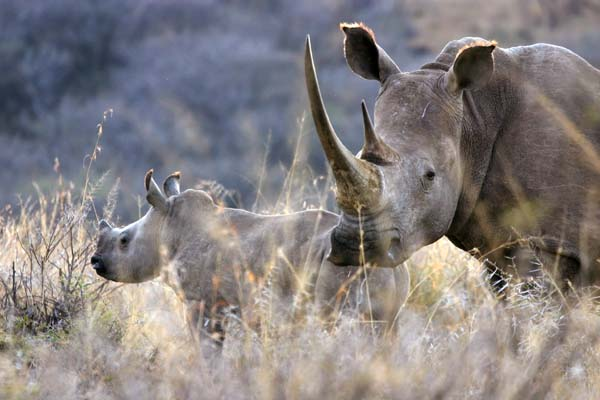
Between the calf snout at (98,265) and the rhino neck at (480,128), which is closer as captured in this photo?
the rhino neck at (480,128)

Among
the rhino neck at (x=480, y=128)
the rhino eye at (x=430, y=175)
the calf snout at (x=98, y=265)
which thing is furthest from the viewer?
the calf snout at (x=98, y=265)

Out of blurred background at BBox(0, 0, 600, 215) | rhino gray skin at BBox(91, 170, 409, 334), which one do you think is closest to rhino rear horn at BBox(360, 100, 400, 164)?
rhino gray skin at BBox(91, 170, 409, 334)

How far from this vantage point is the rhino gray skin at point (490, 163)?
202 inches

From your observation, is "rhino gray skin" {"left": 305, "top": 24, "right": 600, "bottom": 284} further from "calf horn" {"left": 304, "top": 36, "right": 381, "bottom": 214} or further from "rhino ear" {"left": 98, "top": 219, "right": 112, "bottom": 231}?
"rhino ear" {"left": 98, "top": 219, "right": 112, "bottom": 231}

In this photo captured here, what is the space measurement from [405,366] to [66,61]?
26.6m

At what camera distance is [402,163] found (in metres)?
5.18

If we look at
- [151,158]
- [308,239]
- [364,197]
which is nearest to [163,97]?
[151,158]

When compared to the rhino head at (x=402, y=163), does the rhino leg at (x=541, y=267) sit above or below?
below

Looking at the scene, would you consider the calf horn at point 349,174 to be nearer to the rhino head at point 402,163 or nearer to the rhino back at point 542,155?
the rhino head at point 402,163

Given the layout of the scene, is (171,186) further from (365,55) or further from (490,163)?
(490,163)

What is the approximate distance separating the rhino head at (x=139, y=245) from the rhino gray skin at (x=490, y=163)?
8.71 ft

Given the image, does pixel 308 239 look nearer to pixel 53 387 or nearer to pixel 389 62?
pixel 389 62

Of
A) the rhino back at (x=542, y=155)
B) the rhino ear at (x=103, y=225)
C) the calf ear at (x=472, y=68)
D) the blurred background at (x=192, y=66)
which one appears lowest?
the blurred background at (x=192, y=66)

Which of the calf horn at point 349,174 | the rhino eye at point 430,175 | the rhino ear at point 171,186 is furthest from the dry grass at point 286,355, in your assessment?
the rhino ear at point 171,186
